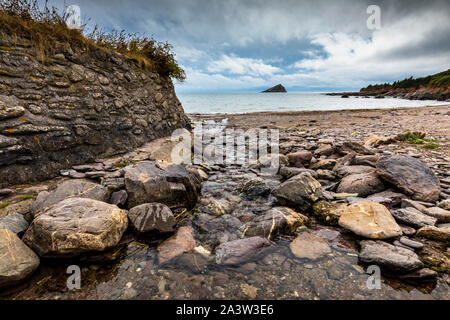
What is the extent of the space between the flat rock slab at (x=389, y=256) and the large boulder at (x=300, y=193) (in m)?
1.30

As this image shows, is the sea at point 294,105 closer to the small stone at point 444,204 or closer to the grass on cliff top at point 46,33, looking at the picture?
the grass on cliff top at point 46,33

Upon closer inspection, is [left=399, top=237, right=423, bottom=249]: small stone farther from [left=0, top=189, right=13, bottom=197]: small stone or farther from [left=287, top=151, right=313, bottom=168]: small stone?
[left=0, top=189, right=13, bottom=197]: small stone

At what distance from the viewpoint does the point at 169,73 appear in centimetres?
870

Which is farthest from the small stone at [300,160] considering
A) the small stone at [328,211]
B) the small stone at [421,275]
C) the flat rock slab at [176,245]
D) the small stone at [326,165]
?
the flat rock slab at [176,245]

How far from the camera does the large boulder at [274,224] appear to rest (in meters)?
3.31

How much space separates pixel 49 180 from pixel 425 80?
101m

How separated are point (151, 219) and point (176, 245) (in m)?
0.61

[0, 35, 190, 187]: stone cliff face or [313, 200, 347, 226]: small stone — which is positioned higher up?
[0, 35, 190, 187]: stone cliff face

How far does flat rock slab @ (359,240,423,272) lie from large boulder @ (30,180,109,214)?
429cm

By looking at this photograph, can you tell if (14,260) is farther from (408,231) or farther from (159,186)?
(408,231)

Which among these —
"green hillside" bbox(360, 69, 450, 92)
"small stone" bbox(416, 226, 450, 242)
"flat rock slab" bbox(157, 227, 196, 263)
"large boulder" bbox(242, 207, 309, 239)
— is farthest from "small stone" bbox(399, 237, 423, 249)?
"green hillside" bbox(360, 69, 450, 92)

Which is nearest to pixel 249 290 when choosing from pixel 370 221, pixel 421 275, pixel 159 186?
pixel 421 275

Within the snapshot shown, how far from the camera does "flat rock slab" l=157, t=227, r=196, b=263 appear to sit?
283 centimetres
